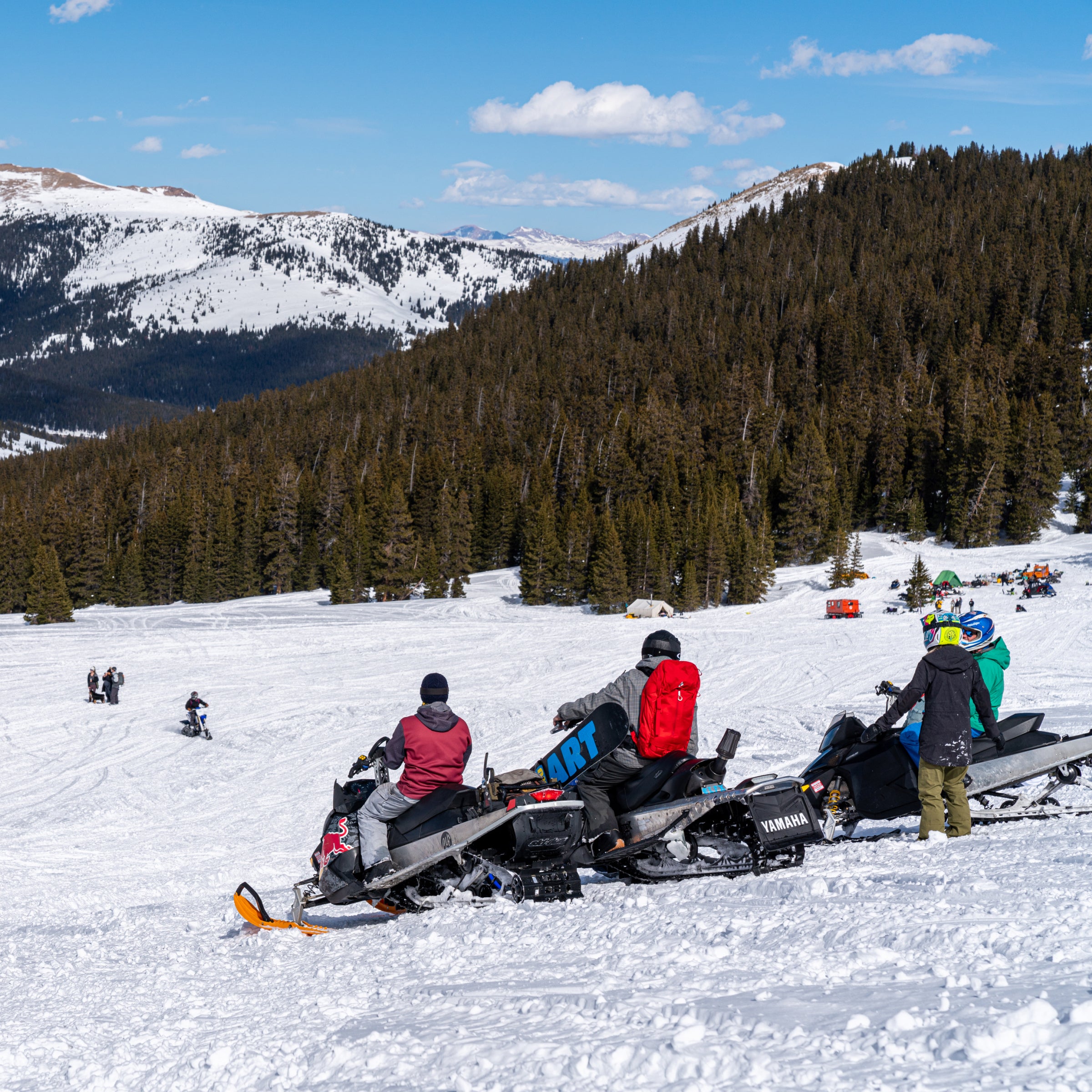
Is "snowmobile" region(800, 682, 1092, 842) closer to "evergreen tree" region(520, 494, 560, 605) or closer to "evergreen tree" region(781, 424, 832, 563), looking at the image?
"evergreen tree" region(520, 494, 560, 605)

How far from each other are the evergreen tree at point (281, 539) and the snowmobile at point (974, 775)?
215 ft

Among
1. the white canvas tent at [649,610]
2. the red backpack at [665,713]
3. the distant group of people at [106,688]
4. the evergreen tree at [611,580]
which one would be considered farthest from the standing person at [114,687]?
the evergreen tree at [611,580]

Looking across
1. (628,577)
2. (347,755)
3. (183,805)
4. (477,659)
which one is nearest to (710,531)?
(628,577)

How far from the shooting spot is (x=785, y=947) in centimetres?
449

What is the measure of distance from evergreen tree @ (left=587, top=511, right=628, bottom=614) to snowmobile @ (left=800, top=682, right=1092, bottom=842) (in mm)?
47078

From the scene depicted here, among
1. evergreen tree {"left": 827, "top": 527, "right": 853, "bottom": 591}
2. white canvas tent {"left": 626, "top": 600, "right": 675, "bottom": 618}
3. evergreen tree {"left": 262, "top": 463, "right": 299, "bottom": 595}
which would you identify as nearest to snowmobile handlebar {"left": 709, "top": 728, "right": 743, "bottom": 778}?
white canvas tent {"left": 626, "top": 600, "right": 675, "bottom": 618}

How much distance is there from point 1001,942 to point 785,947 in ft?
3.18

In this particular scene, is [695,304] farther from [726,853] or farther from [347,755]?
[726,853]

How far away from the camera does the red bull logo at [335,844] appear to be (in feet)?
22.6

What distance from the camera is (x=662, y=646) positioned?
6773 mm

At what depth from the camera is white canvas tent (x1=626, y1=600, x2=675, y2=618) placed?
47562 millimetres

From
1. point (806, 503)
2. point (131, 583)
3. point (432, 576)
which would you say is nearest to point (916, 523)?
point (806, 503)

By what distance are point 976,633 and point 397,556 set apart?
57.5 meters

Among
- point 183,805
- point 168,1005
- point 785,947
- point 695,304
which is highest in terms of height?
point 695,304
